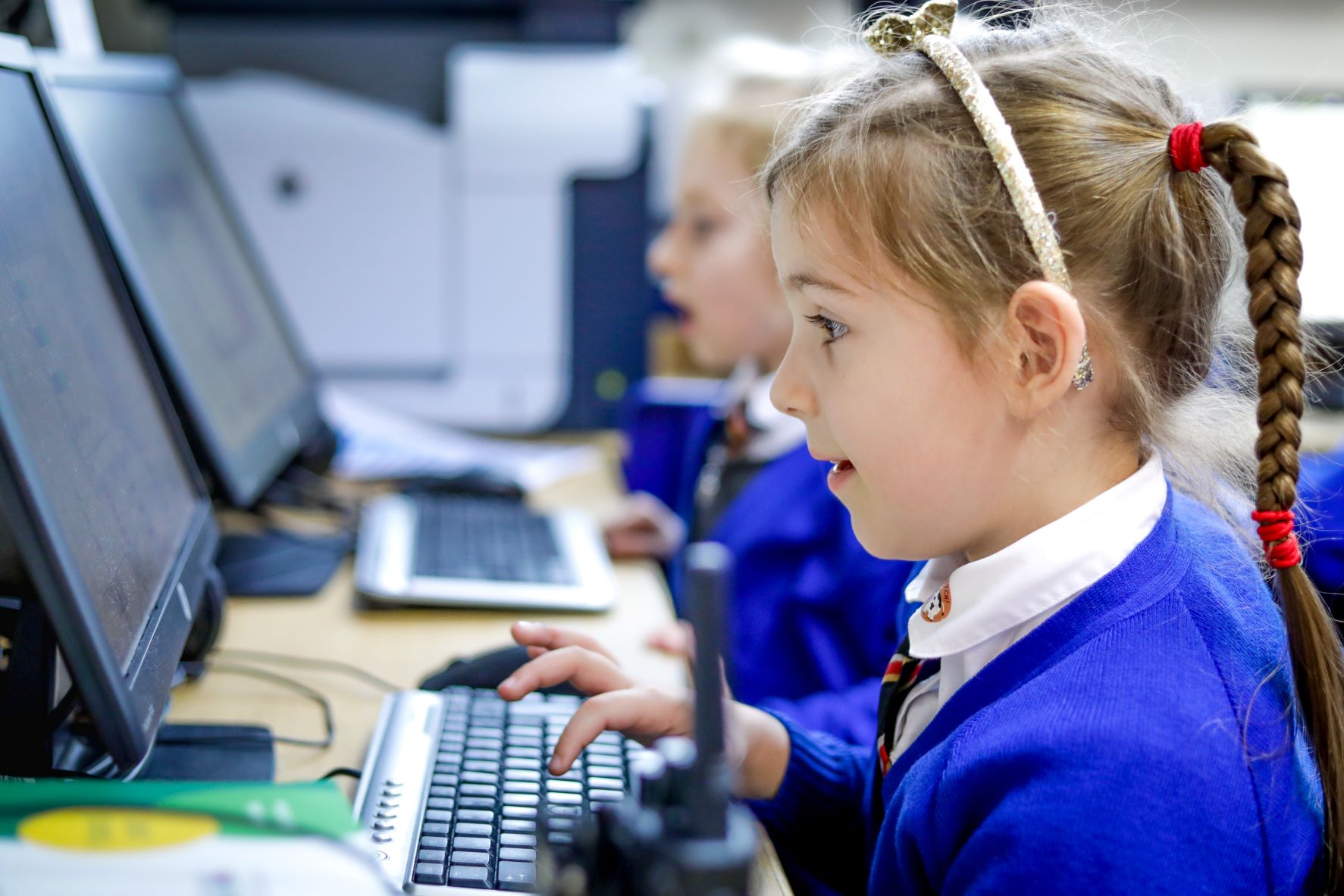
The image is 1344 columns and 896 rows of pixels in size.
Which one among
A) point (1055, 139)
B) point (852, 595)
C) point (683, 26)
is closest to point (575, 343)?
point (852, 595)

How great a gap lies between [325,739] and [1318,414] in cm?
199

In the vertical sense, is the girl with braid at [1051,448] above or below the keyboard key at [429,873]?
above

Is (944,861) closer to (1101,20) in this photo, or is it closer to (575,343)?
(1101,20)

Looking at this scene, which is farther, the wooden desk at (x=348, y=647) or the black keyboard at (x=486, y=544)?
the black keyboard at (x=486, y=544)

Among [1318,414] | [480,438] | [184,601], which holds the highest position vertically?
[184,601]

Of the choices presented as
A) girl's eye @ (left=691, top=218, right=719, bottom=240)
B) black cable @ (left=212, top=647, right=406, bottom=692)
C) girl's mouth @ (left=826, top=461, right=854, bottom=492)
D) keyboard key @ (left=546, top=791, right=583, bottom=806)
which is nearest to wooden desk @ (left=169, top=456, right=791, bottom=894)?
black cable @ (left=212, top=647, right=406, bottom=692)

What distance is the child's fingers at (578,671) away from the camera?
0.70m

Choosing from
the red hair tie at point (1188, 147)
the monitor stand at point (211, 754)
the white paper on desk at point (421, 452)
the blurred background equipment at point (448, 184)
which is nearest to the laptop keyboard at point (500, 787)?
the monitor stand at point (211, 754)

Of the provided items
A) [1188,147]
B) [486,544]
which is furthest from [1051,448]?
[486,544]

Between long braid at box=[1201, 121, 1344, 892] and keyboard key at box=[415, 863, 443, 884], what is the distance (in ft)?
1.41

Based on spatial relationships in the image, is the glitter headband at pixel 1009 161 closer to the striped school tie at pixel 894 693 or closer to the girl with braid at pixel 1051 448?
the girl with braid at pixel 1051 448

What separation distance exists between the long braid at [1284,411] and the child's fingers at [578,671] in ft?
1.19

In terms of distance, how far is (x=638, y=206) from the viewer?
165 cm

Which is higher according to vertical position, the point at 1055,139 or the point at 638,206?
the point at 1055,139
